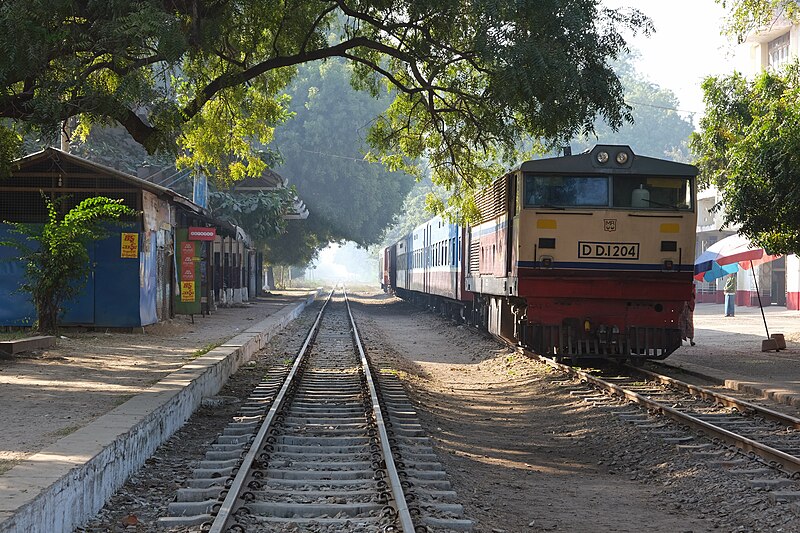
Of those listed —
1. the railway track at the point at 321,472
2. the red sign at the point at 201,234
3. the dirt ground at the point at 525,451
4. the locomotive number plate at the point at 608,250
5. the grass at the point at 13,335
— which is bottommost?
the dirt ground at the point at 525,451

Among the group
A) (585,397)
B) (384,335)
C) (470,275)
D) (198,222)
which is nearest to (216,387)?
(585,397)

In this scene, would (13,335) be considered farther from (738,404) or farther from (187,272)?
(738,404)

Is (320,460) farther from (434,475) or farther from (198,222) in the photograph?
(198,222)

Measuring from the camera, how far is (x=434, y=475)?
7.75m

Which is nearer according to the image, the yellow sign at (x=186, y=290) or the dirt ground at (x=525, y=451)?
the dirt ground at (x=525, y=451)

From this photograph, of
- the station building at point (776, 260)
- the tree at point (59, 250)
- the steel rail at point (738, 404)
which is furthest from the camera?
the station building at point (776, 260)

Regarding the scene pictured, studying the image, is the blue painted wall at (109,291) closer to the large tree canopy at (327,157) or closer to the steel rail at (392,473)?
the steel rail at (392,473)

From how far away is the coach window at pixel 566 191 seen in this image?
15.1 meters

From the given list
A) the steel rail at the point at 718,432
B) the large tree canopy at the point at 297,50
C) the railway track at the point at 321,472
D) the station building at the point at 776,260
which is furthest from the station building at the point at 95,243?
the station building at the point at 776,260

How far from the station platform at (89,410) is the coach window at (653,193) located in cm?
689

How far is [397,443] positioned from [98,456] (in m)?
3.02

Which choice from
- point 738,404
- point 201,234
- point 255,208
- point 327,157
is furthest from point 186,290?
point 327,157

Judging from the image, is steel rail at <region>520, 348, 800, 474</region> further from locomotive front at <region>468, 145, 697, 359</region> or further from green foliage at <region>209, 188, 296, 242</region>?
green foliage at <region>209, 188, 296, 242</region>

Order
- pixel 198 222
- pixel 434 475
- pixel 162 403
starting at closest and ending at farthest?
pixel 434 475, pixel 162 403, pixel 198 222
